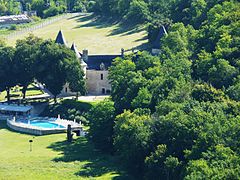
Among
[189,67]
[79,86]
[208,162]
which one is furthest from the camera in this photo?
[79,86]

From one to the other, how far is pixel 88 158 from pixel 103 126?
4518mm

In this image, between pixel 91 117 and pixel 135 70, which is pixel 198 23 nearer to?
pixel 135 70

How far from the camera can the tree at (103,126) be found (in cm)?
6825

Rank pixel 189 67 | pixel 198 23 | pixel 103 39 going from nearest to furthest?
1. pixel 189 67
2. pixel 198 23
3. pixel 103 39

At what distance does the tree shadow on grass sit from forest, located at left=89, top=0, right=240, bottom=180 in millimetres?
1339

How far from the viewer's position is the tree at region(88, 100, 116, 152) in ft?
224

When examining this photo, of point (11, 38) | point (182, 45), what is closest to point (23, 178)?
point (182, 45)

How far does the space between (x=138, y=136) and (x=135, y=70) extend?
2157cm

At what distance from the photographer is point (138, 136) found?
58.2 metres

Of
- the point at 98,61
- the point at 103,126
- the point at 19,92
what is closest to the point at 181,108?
the point at 103,126

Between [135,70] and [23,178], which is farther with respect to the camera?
[135,70]

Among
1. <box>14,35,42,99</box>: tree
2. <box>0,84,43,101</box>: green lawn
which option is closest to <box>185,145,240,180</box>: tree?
<box>14,35,42,99</box>: tree

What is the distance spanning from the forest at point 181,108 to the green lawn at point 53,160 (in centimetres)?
195

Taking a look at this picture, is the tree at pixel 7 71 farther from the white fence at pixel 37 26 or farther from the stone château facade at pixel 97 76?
the white fence at pixel 37 26
